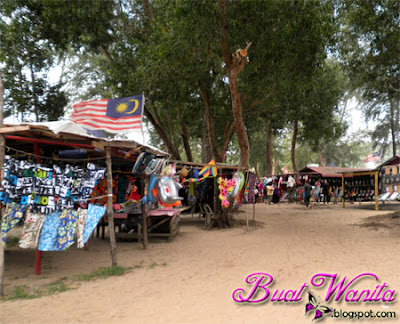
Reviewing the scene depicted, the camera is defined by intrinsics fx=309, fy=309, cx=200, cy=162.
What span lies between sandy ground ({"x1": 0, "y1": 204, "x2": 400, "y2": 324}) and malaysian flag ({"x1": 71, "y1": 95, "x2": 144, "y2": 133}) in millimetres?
3227

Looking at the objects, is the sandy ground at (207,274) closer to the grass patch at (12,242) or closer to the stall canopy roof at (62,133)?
the grass patch at (12,242)

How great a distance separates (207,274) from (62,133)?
3761mm

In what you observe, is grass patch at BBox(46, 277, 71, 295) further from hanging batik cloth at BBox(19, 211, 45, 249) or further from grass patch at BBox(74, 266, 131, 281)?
hanging batik cloth at BBox(19, 211, 45, 249)

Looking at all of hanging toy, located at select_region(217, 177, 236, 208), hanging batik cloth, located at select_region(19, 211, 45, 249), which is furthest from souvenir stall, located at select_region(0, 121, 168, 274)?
hanging toy, located at select_region(217, 177, 236, 208)

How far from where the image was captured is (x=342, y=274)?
5531mm

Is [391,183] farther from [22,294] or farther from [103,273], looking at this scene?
[22,294]

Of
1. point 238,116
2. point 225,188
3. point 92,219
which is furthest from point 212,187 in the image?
point 92,219

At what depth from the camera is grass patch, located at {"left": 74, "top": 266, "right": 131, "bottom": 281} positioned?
580cm

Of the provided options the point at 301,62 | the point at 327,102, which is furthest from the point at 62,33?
the point at 327,102

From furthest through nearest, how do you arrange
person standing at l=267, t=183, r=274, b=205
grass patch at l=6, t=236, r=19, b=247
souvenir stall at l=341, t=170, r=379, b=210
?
person standing at l=267, t=183, r=274, b=205 < souvenir stall at l=341, t=170, r=379, b=210 < grass patch at l=6, t=236, r=19, b=247

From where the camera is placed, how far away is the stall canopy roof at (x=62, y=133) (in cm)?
519

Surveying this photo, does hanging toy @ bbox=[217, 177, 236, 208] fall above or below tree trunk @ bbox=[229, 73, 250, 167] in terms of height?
below

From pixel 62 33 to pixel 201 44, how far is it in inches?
240


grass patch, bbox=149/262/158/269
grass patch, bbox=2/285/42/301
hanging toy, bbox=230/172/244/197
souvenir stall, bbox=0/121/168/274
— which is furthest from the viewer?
hanging toy, bbox=230/172/244/197
